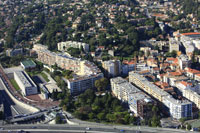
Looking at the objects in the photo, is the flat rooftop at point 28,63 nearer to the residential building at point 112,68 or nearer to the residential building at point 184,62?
the residential building at point 112,68

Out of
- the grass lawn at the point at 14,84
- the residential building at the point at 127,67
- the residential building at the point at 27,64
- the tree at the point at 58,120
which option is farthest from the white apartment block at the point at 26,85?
the residential building at the point at 127,67

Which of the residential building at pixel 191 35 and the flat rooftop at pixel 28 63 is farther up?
the residential building at pixel 191 35

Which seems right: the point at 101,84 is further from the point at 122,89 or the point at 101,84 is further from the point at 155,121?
the point at 155,121

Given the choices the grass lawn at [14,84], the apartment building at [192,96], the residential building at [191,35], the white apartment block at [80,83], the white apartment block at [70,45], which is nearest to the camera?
the apartment building at [192,96]

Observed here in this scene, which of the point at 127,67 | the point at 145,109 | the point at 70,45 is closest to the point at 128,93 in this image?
the point at 145,109

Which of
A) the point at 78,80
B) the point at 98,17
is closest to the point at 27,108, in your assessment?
the point at 78,80

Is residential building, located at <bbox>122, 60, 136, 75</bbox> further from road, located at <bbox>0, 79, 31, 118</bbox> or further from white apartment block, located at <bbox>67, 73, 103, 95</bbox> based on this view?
road, located at <bbox>0, 79, 31, 118</bbox>

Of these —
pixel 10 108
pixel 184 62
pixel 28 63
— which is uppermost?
pixel 184 62

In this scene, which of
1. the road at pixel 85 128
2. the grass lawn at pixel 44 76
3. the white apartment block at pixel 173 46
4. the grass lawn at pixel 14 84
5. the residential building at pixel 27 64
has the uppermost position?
the white apartment block at pixel 173 46

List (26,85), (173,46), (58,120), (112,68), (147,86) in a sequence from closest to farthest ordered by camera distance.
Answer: (58,120) < (147,86) < (26,85) < (112,68) < (173,46)
